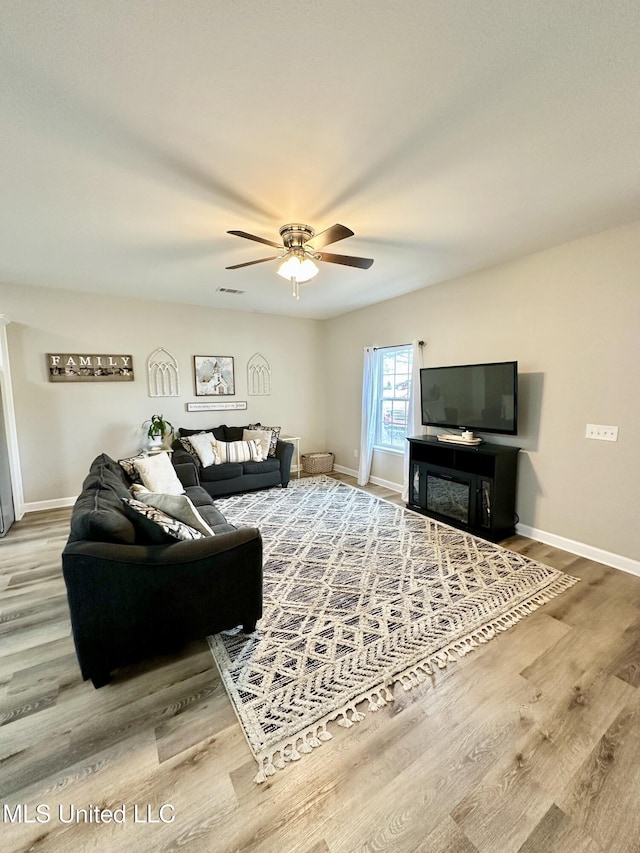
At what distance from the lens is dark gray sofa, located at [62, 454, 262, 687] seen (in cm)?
159

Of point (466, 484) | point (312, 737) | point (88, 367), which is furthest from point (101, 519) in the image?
point (88, 367)

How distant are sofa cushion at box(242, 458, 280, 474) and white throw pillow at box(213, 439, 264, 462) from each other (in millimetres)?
68

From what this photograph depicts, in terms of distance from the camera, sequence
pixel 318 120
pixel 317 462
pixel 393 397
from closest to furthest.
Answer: pixel 318 120 < pixel 393 397 < pixel 317 462

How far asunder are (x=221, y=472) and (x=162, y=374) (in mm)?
1668

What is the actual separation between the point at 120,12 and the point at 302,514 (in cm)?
368

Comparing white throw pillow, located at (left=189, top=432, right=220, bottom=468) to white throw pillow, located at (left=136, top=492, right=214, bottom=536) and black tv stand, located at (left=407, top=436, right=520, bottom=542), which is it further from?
black tv stand, located at (left=407, top=436, right=520, bottom=542)

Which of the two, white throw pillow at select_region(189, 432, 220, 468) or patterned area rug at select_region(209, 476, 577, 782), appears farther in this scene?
white throw pillow at select_region(189, 432, 220, 468)

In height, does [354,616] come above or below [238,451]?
below

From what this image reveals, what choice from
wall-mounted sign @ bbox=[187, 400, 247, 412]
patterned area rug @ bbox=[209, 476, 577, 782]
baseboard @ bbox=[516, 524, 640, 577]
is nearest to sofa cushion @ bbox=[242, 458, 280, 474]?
patterned area rug @ bbox=[209, 476, 577, 782]

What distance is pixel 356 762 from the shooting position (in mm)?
1334

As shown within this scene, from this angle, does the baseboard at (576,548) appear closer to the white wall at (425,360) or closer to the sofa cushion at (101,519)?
the white wall at (425,360)

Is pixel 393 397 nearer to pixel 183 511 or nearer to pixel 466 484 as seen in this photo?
pixel 466 484

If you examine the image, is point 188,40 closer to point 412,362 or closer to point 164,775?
point 164,775

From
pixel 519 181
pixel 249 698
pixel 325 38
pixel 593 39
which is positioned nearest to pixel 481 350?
pixel 519 181
